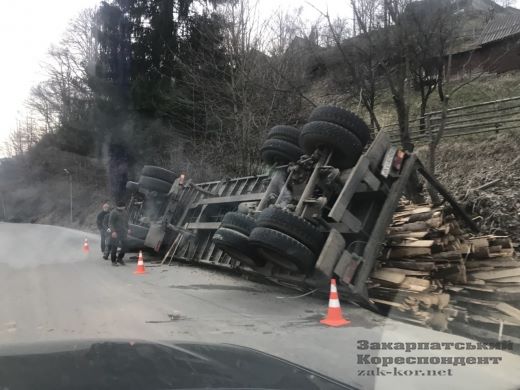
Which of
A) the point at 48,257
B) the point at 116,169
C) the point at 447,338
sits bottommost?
the point at 48,257

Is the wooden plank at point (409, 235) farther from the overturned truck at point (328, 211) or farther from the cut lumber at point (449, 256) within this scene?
the overturned truck at point (328, 211)

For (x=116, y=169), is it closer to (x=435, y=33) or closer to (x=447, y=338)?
(x=435, y=33)

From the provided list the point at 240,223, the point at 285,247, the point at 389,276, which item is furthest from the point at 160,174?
the point at 389,276

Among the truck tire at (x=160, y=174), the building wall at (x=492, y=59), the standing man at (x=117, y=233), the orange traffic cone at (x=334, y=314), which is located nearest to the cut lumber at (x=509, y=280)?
the orange traffic cone at (x=334, y=314)

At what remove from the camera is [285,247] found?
6590 millimetres

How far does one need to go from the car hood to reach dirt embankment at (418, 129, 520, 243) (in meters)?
8.74

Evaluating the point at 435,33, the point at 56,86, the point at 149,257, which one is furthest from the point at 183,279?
the point at 56,86

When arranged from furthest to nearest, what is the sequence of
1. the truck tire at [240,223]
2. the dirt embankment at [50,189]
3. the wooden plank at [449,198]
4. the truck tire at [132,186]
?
the dirt embankment at [50,189]
the truck tire at [132,186]
the wooden plank at [449,198]
the truck tire at [240,223]

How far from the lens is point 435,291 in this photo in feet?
22.2

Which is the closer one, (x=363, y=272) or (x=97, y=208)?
(x=363, y=272)

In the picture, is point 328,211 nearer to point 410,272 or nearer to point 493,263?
point 410,272

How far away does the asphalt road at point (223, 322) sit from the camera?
14.6ft

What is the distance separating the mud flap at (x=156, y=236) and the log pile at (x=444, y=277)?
649cm

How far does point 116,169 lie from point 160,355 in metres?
27.6
